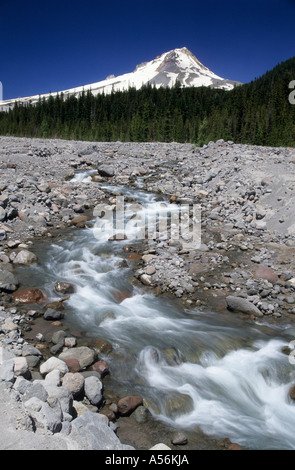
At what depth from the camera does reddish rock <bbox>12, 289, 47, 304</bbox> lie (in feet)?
20.2

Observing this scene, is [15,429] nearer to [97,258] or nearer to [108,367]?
[108,367]

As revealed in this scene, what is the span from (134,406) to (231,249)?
5748 mm

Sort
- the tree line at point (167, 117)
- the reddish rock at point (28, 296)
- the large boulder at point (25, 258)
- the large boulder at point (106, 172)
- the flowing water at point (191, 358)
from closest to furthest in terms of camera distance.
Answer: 1. the flowing water at point (191, 358)
2. the reddish rock at point (28, 296)
3. the large boulder at point (25, 258)
4. the large boulder at point (106, 172)
5. the tree line at point (167, 117)

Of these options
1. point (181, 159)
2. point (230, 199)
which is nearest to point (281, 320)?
point (230, 199)

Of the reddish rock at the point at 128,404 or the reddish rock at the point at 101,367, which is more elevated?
the reddish rock at the point at 101,367

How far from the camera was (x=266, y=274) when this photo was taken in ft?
23.6

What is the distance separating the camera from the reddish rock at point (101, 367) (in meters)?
4.43

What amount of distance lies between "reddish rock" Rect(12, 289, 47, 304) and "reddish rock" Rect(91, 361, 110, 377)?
2.34 m

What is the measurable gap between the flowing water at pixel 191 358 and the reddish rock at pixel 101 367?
18 centimetres

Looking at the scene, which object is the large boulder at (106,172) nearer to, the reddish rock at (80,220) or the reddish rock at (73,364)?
the reddish rock at (80,220)

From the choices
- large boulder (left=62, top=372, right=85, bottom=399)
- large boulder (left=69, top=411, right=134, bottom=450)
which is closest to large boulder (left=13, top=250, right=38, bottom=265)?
large boulder (left=62, top=372, right=85, bottom=399)

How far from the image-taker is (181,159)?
820 inches

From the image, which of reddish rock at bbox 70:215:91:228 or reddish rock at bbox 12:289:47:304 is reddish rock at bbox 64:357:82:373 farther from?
reddish rock at bbox 70:215:91:228

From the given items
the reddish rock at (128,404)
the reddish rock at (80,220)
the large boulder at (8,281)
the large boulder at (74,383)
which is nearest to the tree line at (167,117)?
the reddish rock at (80,220)
